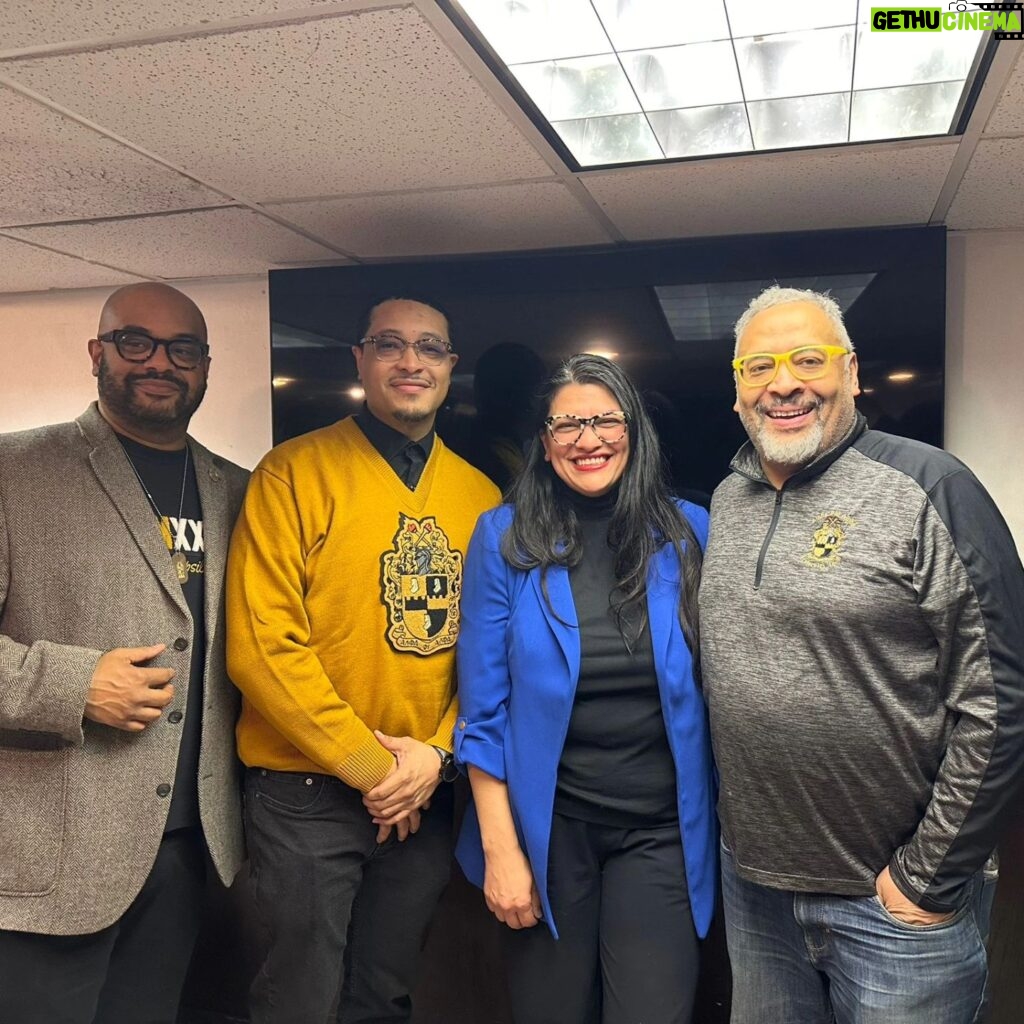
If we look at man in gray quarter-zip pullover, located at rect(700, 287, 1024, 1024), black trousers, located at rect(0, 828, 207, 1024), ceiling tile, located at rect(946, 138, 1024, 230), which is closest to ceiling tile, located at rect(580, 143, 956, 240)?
ceiling tile, located at rect(946, 138, 1024, 230)

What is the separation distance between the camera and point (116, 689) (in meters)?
1.62

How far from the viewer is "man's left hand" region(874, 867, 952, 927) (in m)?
1.38

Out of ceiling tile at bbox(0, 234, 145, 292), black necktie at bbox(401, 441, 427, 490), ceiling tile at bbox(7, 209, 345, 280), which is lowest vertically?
black necktie at bbox(401, 441, 427, 490)

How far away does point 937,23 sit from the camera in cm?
130

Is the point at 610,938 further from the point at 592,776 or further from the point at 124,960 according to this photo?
the point at 124,960

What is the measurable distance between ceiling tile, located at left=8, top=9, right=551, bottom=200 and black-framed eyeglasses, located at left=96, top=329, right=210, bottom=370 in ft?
1.24

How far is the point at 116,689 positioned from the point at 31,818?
301mm

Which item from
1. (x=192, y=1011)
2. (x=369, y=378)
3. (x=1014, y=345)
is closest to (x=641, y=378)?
(x=369, y=378)

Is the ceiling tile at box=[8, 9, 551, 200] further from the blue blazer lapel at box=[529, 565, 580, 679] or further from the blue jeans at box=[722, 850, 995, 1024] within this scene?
the blue jeans at box=[722, 850, 995, 1024]

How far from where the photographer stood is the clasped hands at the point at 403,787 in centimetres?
175

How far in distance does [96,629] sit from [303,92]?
42.9 inches

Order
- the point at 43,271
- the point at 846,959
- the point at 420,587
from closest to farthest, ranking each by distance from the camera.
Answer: the point at 846,959 < the point at 420,587 < the point at 43,271

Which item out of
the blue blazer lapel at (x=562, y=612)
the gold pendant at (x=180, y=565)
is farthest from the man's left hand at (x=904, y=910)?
the gold pendant at (x=180, y=565)

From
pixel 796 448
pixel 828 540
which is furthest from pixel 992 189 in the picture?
pixel 828 540
